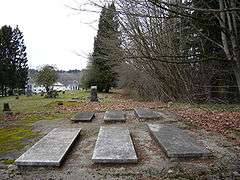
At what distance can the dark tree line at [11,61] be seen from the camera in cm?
4891

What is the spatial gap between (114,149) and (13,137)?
329cm

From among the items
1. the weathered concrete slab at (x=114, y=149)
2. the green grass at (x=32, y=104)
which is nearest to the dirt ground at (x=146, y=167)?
the weathered concrete slab at (x=114, y=149)

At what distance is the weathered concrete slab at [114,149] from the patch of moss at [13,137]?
1.89m

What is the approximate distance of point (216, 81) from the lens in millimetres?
18547

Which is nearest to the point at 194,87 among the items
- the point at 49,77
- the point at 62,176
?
the point at 62,176

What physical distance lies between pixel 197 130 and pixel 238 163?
3.19 metres

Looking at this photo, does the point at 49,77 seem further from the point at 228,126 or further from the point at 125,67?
the point at 228,126

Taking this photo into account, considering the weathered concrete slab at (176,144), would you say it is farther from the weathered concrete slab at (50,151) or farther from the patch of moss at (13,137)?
the patch of moss at (13,137)

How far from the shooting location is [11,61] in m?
52.3

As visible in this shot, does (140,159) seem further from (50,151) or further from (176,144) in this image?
(50,151)

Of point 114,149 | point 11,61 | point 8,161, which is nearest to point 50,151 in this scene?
point 8,161

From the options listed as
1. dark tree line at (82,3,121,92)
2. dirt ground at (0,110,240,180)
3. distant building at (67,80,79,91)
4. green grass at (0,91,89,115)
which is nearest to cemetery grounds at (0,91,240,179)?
dirt ground at (0,110,240,180)

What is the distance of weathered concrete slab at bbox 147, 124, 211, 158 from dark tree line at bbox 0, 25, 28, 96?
44.3 metres

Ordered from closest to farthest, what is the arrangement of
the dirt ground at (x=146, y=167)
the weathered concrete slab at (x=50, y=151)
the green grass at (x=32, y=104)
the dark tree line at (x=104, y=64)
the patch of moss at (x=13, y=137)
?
1. the dirt ground at (x=146, y=167)
2. the weathered concrete slab at (x=50, y=151)
3. the patch of moss at (x=13, y=137)
4. the green grass at (x=32, y=104)
5. the dark tree line at (x=104, y=64)
